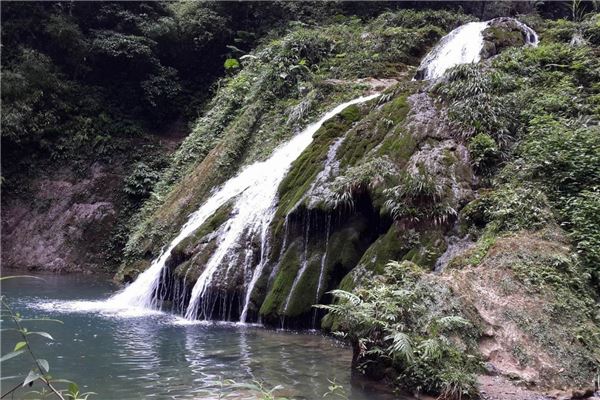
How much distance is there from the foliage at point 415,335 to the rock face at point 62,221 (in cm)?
1478

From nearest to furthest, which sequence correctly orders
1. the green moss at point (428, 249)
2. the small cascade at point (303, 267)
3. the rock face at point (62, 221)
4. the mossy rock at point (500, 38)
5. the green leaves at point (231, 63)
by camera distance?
the green moss at point (428, 249)
the small cascade at point (303, 267)
the mossy rock at point (500, 38)
the rock face at point (62, 221)
the green leaves at point (231, 63)

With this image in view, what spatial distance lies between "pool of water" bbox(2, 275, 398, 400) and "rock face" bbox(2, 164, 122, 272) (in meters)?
8.49

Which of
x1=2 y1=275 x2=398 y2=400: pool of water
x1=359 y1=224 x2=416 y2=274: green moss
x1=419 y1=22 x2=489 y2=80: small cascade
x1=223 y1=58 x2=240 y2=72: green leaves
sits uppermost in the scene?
x1=223 y1=58 x2=240 y2=72: green leaves

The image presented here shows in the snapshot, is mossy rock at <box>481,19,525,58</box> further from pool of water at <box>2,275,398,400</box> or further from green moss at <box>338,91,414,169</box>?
pool of water at <box>2,275,398,400</box>

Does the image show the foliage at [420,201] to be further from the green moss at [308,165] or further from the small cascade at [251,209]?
the small cascade at [251,209]

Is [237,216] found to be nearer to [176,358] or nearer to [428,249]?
[428,249]

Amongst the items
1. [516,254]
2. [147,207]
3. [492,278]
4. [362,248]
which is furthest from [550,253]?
[147,207]

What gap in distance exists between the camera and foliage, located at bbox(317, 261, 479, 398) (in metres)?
5.84

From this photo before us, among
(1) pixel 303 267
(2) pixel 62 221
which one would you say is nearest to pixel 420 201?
(1) pixel 303 267

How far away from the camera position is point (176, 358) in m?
7.45

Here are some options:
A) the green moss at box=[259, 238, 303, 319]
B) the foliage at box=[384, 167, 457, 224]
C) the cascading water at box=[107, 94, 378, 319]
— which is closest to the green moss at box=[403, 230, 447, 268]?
the foliage at box=[384, 167, 457, 224]

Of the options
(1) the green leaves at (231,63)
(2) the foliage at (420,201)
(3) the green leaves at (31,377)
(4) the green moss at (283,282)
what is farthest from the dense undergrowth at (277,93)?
(3) the green leaves at (31,377)

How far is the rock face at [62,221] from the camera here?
19.1 meters

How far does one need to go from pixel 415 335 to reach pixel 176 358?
132 inches
